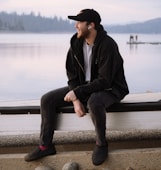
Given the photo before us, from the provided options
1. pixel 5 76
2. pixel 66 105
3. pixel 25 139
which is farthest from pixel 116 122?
pixel 5 76

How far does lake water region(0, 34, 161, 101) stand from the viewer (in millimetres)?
3730

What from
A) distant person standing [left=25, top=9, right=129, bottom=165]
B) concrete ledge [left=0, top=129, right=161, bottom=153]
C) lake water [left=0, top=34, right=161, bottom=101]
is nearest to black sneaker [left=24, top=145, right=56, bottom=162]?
distant person standing [left=25, top=9, right=129, bottom=165]

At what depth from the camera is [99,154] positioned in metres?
3.37

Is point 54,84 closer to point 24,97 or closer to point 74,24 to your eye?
point 24,97

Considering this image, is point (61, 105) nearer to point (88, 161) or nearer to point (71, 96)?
point (71, 96)

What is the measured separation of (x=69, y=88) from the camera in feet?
11.2

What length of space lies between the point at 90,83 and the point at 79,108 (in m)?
0.17

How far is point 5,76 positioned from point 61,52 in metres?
0.44

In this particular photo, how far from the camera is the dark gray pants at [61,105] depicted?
10.6ft

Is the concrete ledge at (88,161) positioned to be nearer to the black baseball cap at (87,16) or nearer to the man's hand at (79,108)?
the man's hand at (79,108)

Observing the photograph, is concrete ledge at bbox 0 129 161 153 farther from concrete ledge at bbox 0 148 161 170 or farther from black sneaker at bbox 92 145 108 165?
black sneaker at bbox 92 145 108 165

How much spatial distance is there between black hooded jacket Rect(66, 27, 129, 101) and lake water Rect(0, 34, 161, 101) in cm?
27

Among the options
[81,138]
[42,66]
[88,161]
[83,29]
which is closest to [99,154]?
[88,161]

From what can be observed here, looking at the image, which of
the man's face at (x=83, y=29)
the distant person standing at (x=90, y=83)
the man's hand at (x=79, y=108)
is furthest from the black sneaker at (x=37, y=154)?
the man's face at (x=83, y=29)
